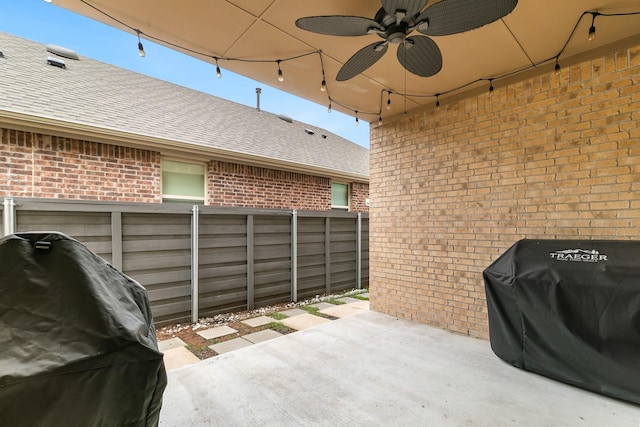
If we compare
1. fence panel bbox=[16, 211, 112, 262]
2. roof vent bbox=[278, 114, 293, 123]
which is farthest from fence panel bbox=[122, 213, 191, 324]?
roof vent bbox=[278, 114, 293, 123]

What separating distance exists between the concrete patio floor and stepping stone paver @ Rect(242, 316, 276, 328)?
2.66 feet

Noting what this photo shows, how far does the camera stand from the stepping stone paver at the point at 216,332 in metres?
3.68

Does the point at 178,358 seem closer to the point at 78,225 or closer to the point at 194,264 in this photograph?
the point at 194,264

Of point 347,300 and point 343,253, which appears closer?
point 347,300

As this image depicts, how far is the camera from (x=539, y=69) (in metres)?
3.14

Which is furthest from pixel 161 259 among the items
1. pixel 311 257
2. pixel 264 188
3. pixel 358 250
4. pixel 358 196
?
pixel 358 196

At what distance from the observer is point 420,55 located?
90.4 inches

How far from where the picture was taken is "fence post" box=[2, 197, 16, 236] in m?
3.01

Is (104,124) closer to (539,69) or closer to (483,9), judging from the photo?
(483,9)

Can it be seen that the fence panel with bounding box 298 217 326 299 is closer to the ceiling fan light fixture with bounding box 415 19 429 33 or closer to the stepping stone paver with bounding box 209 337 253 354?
the stepping stone paver with bounding box 209 337 253 354

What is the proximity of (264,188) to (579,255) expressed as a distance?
4809mm

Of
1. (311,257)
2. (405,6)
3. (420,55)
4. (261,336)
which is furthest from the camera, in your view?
(311,257)

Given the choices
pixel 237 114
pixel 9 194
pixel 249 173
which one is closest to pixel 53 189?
pixel 9 194

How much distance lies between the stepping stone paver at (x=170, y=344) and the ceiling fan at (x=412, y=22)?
3491 mm
